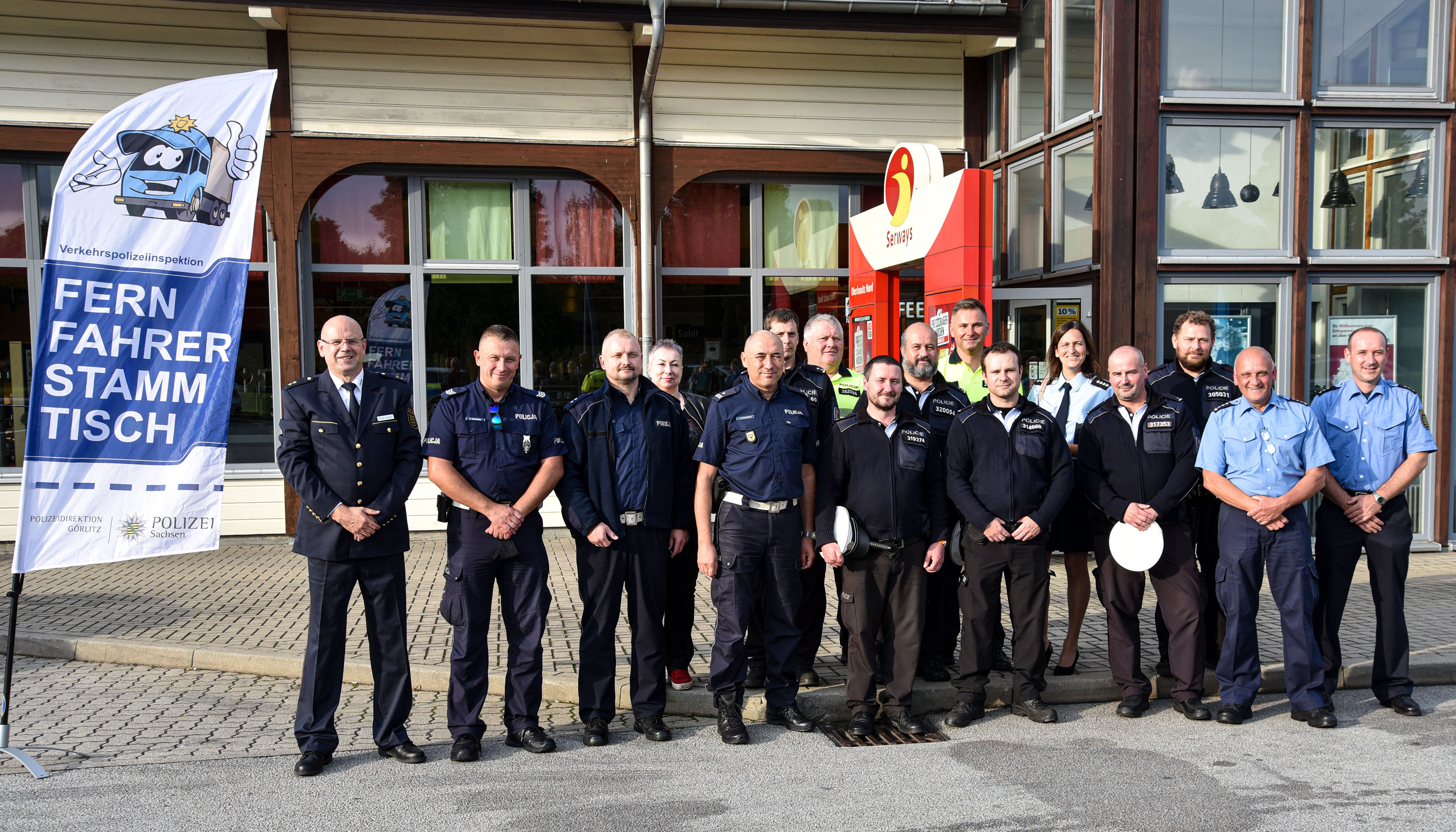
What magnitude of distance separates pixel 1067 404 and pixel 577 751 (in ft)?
10.9

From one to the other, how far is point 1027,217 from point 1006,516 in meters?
5.81

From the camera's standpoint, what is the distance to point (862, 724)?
5141 mm

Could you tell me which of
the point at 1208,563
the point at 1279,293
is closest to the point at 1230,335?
the point at 1279,293

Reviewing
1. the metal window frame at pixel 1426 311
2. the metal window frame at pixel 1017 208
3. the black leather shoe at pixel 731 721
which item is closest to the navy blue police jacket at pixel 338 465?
the black leather shoe at pixel 731 721

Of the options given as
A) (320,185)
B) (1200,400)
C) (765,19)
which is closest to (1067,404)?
(1200,400)

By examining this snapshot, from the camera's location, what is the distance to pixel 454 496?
15.7ft

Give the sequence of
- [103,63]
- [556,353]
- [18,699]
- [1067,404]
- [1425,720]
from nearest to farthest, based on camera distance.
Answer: [1425,720]
[18,699]
[1067,404]
[103,63]
[556,353]

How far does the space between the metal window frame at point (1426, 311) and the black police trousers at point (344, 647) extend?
313 inches

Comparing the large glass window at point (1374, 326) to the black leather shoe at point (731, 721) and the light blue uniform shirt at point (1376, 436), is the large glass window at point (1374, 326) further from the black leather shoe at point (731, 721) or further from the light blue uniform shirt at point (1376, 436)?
the black leather shoe at point (731, 721)

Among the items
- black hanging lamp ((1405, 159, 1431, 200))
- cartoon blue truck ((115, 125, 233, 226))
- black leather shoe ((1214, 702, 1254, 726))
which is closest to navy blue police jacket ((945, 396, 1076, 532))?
black leather shoe ((1214, 702, 1254, 726))

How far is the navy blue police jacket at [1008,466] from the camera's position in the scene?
17.3 ft

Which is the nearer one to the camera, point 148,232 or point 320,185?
point 148,232

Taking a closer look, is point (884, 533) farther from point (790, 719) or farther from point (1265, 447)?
point (1265, 447)

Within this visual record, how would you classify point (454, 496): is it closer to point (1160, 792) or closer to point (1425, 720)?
point (1160, 792)
